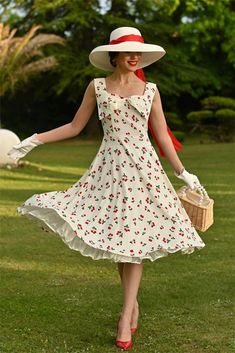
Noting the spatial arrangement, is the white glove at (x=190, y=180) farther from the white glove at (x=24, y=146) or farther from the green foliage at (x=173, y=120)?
the green foliage at (x=173, y=120)

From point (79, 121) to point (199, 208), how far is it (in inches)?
36.4

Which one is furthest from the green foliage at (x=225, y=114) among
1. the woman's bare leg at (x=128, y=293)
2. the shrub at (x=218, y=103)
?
the woman's bare leg at (x=128, y=293)

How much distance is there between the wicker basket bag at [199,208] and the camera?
4766 mm

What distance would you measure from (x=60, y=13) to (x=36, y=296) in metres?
26.6

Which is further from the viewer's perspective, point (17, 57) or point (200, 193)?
point (17, 57)

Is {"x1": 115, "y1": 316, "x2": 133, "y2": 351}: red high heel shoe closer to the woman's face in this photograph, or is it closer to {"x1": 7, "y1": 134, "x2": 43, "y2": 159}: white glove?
{"x1": 7, "y1": 134, "x2": 43, "y2": 159}: white glove

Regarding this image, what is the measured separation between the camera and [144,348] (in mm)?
4391

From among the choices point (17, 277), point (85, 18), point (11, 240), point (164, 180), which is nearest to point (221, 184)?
point (11, 240)

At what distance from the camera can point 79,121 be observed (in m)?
4.72

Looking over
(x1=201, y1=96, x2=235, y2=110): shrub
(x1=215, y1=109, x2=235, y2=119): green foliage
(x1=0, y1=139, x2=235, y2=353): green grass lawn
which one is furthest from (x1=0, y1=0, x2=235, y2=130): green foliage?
(x1=0, y1=139, x2=235, y2=353): green grass lawn

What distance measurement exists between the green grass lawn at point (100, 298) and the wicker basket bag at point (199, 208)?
0.65 metres

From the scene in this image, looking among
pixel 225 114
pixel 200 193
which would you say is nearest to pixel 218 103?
pixel 225 114

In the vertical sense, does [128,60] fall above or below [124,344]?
above

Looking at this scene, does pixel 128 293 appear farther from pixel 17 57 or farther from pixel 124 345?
pixel 17 57
